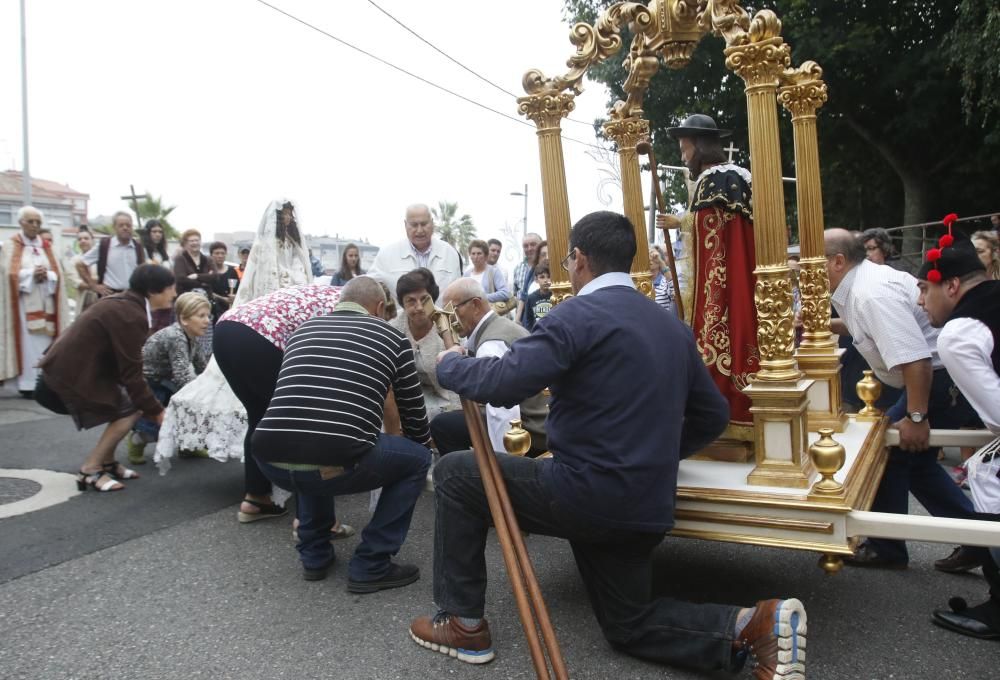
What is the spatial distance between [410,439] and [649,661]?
1.57 meters

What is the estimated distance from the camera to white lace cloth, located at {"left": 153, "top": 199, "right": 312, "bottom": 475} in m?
5.08

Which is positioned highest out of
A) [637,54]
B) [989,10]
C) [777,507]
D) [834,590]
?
[989,10]

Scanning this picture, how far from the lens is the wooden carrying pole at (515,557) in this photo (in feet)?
8.63

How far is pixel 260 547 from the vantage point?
4383mm

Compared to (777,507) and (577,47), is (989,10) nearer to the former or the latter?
(577,47)

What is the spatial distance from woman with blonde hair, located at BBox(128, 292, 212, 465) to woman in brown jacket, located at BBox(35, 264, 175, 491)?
9.8 inches

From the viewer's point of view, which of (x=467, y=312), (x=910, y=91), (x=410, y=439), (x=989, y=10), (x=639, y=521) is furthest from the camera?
(x=910, y=91)

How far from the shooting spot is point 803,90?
4.85 meters

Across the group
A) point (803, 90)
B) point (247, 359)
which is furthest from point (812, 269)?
point (247, 359)

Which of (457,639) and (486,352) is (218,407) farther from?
(457,639)

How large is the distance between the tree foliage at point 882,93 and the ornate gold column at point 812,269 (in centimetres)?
744

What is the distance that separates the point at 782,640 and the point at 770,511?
59cm

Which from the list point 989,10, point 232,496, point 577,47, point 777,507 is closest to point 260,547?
point 232,496

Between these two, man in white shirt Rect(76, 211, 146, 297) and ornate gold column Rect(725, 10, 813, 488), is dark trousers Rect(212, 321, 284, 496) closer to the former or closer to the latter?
ornate gold column Rect(725, 10, 813, 488)
